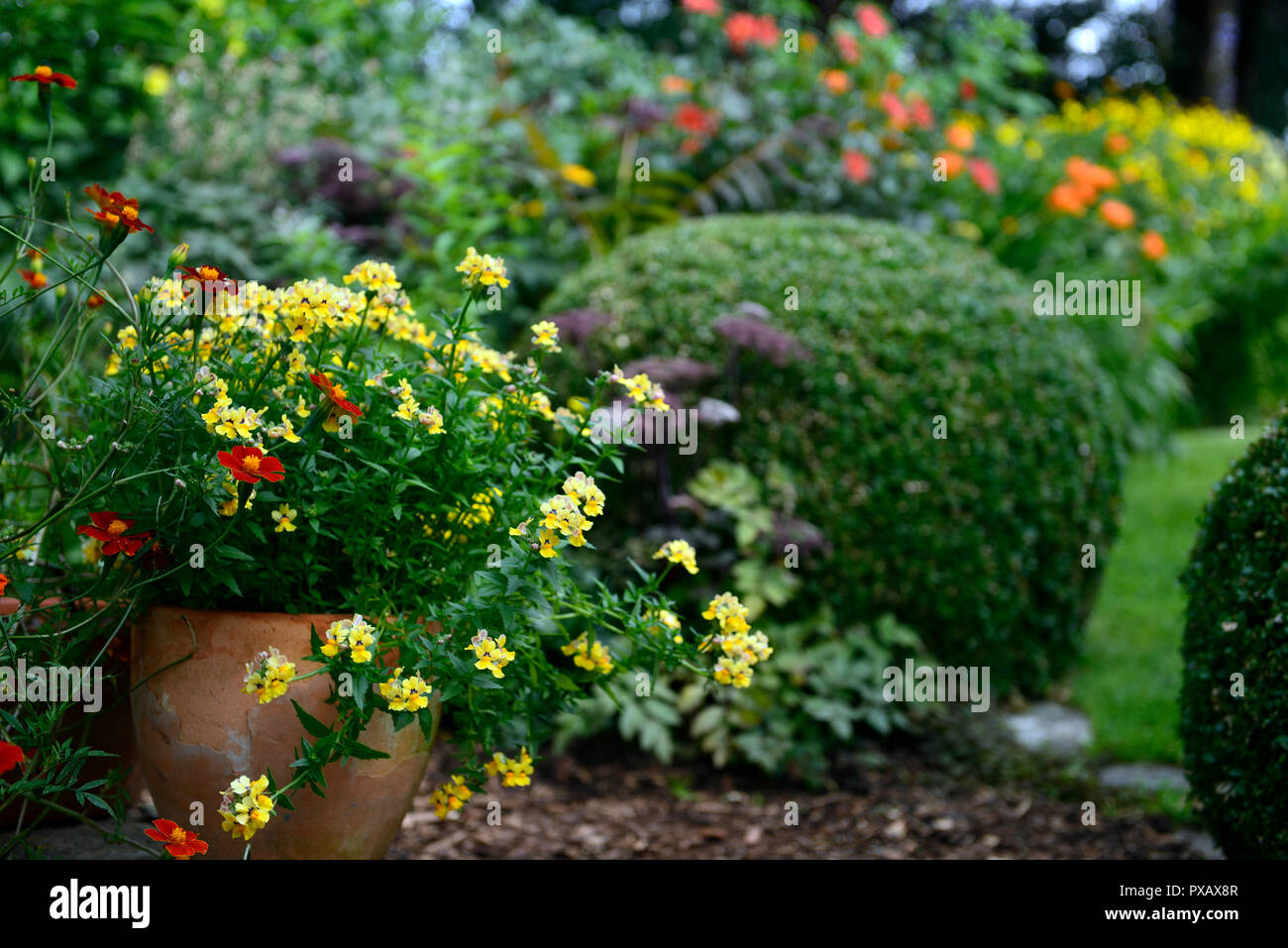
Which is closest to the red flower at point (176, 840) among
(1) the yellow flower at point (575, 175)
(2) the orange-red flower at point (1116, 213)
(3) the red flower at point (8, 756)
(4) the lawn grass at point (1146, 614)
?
(3) the red flower at point (8, 756)

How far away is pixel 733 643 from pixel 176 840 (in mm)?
940

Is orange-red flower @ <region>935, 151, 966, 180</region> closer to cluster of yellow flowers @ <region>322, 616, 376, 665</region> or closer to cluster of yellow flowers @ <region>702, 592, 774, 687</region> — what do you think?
cluster of yellow flowers @ <region>702, 592, 774, 687</region>

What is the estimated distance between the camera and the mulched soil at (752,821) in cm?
279

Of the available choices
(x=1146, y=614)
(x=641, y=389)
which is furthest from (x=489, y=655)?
(x=1146, y=614)

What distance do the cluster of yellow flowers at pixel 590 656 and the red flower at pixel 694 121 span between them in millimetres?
3941

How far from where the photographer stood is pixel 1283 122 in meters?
16.5

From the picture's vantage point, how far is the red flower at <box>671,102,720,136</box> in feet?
17.6

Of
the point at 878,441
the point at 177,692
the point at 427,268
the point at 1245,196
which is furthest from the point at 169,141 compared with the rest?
the point at 1245,196

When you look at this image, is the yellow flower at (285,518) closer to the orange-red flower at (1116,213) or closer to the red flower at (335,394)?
the red flower at (335,394)

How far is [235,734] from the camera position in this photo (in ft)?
6.01

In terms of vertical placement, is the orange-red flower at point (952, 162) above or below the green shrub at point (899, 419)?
above

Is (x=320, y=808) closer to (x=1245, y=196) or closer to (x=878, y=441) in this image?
(x=878, y=441)

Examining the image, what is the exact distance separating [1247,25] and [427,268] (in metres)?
16.5

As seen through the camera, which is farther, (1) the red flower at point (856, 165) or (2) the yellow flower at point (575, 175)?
(1) the red flower at point (856, 165)
